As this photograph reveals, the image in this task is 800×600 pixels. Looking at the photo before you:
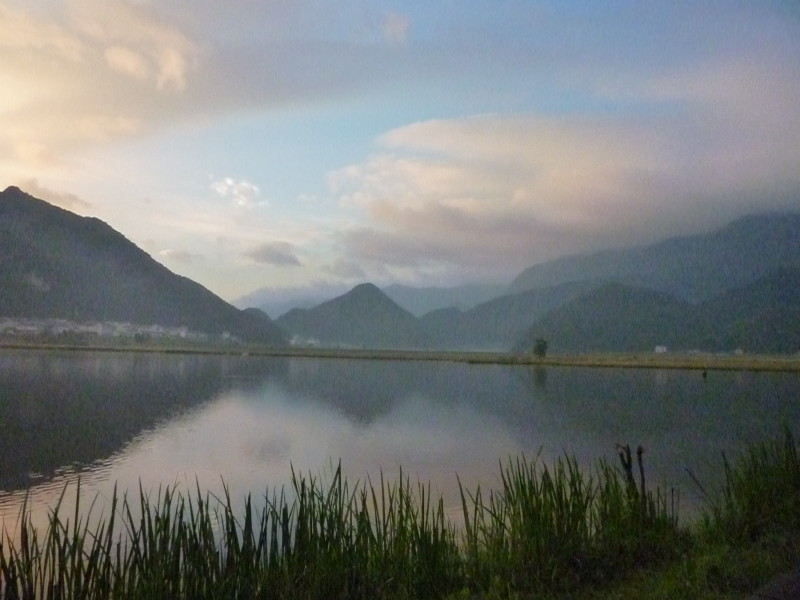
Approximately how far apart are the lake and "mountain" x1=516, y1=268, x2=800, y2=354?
8085 cm

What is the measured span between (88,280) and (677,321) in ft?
410

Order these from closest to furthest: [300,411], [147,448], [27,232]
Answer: [147,448]
[300,411]
[27,232]

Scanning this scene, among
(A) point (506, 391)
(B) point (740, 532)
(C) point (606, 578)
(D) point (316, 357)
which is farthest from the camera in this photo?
(D) point (316, 357)

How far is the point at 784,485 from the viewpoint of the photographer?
32.9 ft

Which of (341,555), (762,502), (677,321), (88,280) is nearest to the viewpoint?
(341,555)

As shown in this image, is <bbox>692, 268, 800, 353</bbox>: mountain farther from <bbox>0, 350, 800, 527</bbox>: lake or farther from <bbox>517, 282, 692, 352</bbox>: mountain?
<bbox>0, 350, 800, 527</bbox>: lake

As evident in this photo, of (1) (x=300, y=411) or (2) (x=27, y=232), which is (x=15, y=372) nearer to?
(1) (x=300, y=411)

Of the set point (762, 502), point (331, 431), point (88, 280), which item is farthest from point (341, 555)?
point (88, 280)

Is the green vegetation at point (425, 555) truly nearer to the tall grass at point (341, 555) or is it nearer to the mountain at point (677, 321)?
the tall grass at point (341, 555)

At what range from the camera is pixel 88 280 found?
149 m

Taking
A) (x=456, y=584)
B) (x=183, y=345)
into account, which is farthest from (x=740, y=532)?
(x=183, y=345)

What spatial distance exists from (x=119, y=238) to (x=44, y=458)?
158 meters

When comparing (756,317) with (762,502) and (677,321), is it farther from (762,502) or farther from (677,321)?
(762,502)

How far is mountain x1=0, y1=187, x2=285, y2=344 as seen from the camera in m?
131
